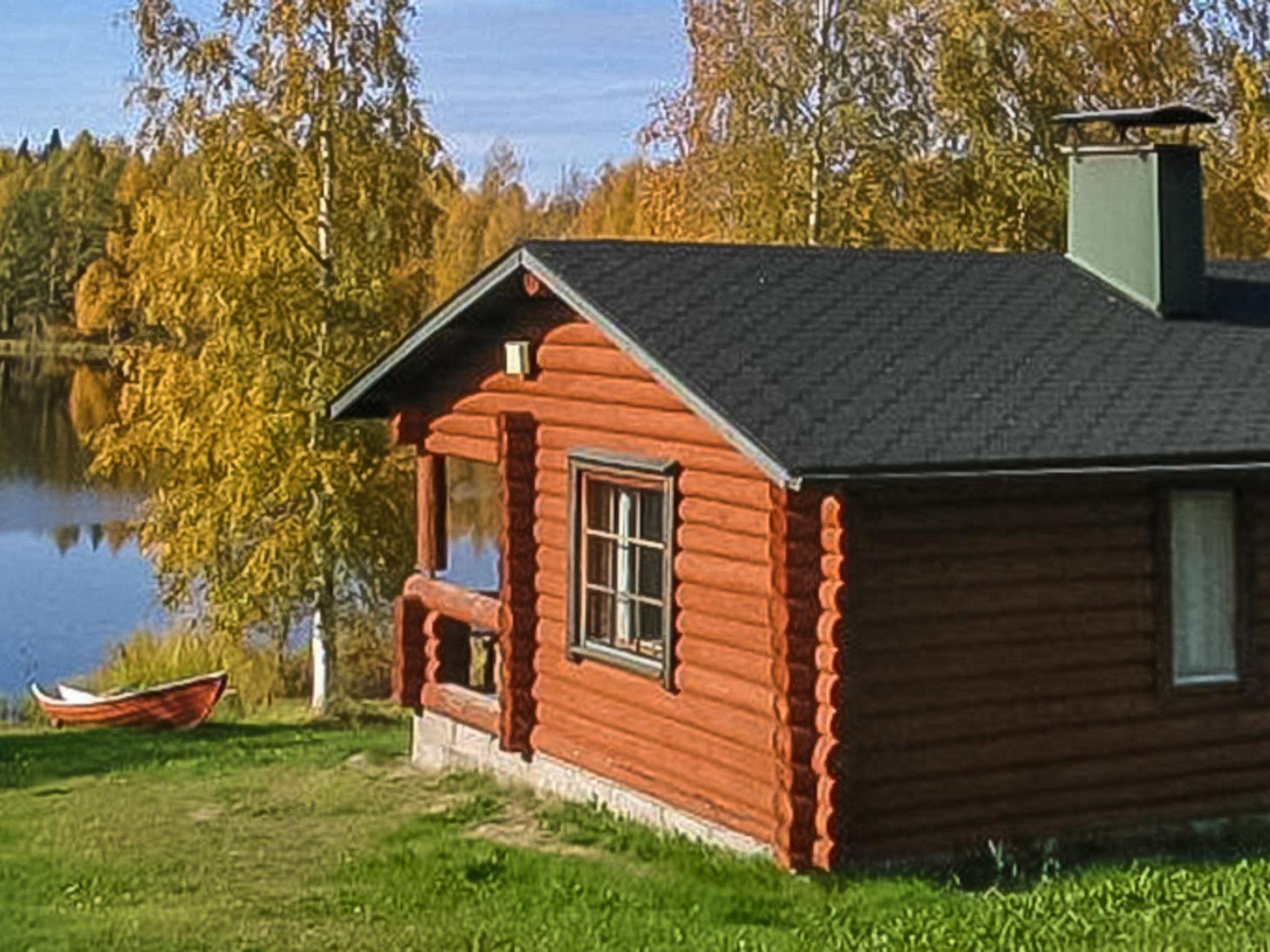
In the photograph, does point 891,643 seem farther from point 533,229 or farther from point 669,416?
point 533,229

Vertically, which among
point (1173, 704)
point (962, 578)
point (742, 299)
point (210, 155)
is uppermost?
point (210, 155)

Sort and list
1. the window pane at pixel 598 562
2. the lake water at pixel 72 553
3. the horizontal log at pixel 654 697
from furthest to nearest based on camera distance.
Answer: the lake water at pixel 72 553 → the window pane at pixel 598 562 → the horizontal log at pixel 654 697

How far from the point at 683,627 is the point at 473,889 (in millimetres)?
2046

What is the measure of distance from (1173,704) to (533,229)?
65.7 meters

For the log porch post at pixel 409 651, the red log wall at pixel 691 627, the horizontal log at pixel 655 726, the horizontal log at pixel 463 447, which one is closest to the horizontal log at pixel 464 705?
the log porch post at pixel 409 651

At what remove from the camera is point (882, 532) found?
10.3 meters

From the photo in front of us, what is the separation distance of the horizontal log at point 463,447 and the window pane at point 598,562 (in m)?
1.32

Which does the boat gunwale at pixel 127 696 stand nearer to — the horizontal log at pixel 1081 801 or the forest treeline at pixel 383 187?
the forest treeline at pixel 383 187

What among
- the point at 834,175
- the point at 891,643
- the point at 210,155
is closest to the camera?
the point at 891,643

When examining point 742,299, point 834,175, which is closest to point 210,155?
point 834,175

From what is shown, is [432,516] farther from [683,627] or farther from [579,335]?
[683,627]

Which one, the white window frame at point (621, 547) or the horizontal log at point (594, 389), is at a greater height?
the horizontal log at point (594, 389)

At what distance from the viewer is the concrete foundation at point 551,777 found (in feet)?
36.5

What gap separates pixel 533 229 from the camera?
248 ft
